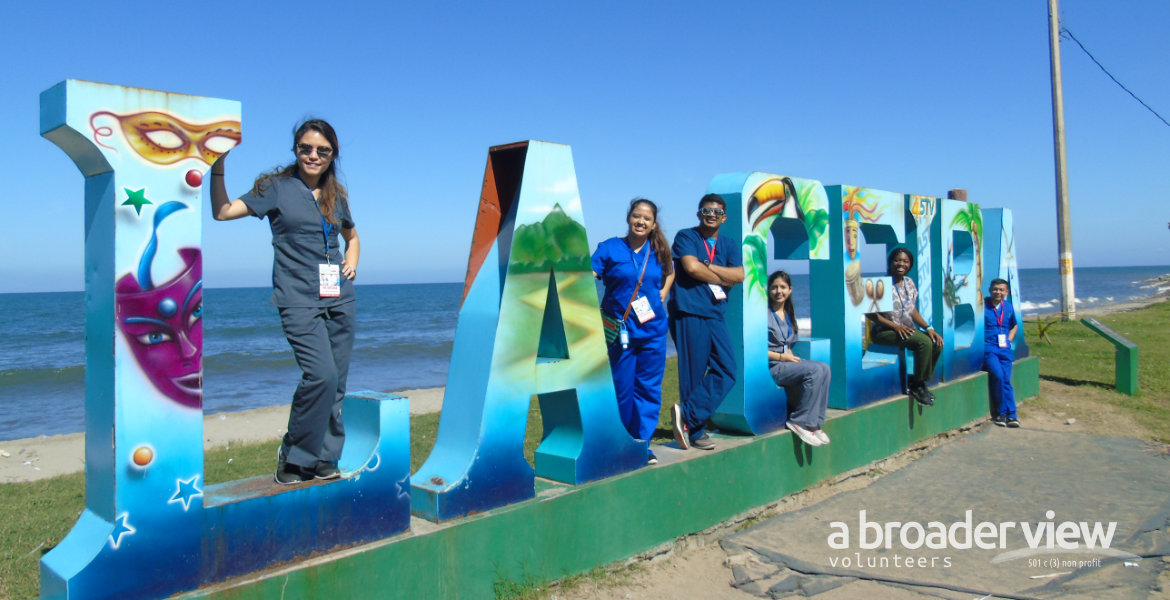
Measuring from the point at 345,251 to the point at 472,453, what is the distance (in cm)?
110

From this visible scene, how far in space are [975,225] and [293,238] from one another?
7830mm

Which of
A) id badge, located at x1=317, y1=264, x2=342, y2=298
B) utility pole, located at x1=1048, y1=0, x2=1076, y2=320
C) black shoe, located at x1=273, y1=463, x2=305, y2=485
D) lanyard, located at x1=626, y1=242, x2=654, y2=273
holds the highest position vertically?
utility pole, located at x1=1048, y1=0, x2=1076, y2=320

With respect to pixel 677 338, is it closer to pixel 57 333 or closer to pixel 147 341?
pixel 147 341

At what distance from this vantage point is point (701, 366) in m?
5.31

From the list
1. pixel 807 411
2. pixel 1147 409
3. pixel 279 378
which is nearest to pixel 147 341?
pixel 807 411

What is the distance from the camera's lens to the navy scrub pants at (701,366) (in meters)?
5.30

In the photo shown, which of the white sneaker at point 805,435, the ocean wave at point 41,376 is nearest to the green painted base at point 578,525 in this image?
the white sneaker at point 805,435

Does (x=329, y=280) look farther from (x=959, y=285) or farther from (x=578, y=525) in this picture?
(x=959, y=285)

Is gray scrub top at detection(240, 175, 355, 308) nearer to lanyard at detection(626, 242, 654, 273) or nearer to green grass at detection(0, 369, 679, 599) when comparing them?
green grass at detection(0, 369, 679, 599)

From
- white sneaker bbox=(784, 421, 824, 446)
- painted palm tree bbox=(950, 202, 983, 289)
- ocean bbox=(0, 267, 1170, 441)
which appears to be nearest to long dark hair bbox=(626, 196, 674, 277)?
white sneaker bbox=(784, 421, 824, 446)

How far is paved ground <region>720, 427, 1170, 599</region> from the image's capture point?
169 inches

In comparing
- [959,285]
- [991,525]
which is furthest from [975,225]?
[991,525]

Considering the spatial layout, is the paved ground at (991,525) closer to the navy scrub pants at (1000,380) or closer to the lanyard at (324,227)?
the navy scrub pants at (1000,380)

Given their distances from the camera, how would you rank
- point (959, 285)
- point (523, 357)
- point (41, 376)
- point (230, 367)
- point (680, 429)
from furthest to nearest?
point (230, 367), point (41, 376), point (959, 285), point (680, 429), point (523, 357)
